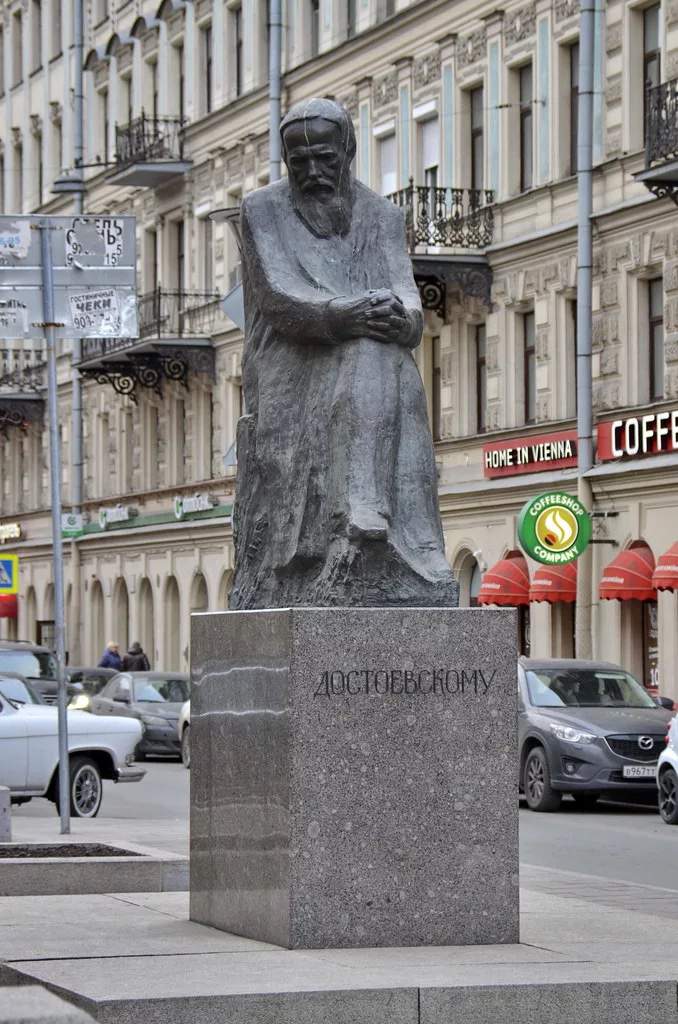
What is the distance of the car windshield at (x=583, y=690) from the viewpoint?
81.8 feet

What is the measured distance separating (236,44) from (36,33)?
16.1 meters

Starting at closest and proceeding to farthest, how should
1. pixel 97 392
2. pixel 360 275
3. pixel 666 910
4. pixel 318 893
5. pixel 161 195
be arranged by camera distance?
pixel 318 893, pixel 360 275, pixel 666 910, pixel 161 195, pixel 97 392

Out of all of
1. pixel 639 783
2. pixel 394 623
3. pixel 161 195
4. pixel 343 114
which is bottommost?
pixel 639 783

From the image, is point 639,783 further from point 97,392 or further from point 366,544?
point 97,392

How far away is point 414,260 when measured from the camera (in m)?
38.7

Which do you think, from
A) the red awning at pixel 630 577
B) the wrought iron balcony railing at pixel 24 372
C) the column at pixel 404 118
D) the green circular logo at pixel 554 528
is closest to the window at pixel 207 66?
the column at pixel 404 118

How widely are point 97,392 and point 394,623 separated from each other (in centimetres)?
5091

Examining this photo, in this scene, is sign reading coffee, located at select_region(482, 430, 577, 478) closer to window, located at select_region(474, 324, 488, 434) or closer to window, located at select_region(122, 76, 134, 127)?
window, located at select_region(474, 324, 488, 434)

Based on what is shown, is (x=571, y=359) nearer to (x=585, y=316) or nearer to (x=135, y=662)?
(x=585, y=316)

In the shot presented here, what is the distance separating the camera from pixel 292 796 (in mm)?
8852

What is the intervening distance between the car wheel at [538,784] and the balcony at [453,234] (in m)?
15.5

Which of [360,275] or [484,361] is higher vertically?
[484,361]

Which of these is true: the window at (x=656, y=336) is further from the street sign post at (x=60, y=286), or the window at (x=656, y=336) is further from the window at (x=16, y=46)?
the window at (x=16, y=46)

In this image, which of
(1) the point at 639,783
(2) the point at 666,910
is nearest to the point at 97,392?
(1) the point at 639,783
